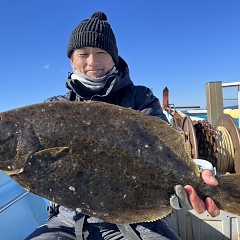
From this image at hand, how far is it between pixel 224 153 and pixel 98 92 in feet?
12.6

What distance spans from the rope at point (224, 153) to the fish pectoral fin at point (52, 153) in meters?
4.63

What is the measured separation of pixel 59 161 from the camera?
7.46ft

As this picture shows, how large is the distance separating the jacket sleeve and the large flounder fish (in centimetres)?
80

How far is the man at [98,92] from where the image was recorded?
2.83m

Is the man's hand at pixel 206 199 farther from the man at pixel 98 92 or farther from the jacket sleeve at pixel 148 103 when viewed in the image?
the jacket sleeve at pixel 148 103

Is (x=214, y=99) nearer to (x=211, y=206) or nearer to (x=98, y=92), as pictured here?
(x=98, y=92)

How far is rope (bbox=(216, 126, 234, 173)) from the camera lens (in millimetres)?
6207

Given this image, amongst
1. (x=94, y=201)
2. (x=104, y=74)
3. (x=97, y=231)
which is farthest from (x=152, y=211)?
(x=104, y=74)

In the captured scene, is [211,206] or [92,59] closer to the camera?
[211,206]

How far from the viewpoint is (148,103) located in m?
3.27

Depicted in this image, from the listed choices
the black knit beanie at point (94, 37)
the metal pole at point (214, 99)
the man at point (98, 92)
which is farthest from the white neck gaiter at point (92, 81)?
the metal pole at point (214, 99)

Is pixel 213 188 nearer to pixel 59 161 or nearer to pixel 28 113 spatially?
pixel 59 161

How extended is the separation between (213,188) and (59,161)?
1150mm

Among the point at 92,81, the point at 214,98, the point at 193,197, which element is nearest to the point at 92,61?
the point at 92,81
